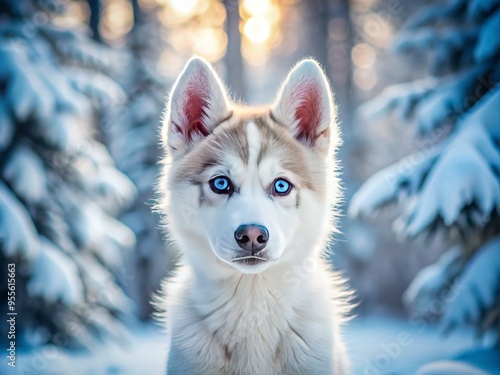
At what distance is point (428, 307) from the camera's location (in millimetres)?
6016

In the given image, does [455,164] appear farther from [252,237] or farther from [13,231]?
[13,231]

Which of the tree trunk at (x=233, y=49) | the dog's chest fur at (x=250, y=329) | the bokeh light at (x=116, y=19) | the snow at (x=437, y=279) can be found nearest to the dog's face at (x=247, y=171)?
the dog's chest fur at (x=250, y=329)

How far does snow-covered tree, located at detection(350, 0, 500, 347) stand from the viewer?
159 inches

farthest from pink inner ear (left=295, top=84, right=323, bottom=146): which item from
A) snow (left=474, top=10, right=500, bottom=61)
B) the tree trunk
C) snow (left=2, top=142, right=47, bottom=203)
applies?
the tree trunk

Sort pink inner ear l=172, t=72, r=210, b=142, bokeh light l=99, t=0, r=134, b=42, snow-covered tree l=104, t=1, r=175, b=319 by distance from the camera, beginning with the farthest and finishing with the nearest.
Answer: bokeh light l=99, t=0, r=134, b=42 < snow-covered tree l=104, t=1, r=175, b=319 < pink inner ear l=172, t=72, r=210, b=142

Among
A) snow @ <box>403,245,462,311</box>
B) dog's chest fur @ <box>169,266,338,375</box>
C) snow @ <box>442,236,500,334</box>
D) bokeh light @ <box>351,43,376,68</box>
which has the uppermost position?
bokeh light @ <box>351,43,376,68</box>

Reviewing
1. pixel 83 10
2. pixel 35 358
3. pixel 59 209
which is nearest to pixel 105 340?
pixel 35 358

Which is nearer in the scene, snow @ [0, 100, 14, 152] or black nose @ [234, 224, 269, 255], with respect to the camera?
black nose @ [234, 224, 269, 255]

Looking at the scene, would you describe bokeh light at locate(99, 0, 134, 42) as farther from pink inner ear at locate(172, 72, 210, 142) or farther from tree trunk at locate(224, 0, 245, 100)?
pink inner ear at locate(172, 72, 210, 142)

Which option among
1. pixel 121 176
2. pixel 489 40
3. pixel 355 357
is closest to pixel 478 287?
pixel 355 357

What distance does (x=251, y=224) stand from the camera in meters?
2.29

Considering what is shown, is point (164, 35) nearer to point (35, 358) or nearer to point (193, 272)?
point (35, 358)

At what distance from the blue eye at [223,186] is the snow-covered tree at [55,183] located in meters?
3.03

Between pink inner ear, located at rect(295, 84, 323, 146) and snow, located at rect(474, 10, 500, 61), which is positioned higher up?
snow, located at rect(474, 10, 500, 61)
